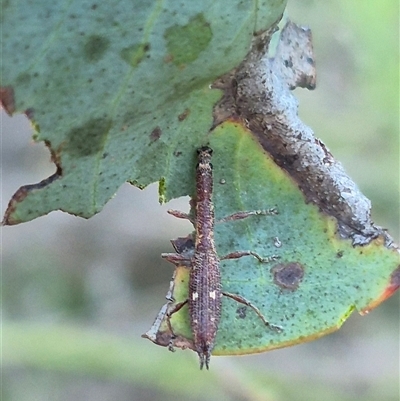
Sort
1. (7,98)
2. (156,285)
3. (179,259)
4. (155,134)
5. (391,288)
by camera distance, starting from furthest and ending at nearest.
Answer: (156,285), (179,259), (391,288), (155,134), (7,98)

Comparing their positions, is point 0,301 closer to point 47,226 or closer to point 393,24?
point 47,226

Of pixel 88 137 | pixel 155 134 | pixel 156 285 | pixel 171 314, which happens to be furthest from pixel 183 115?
pixel 156 285

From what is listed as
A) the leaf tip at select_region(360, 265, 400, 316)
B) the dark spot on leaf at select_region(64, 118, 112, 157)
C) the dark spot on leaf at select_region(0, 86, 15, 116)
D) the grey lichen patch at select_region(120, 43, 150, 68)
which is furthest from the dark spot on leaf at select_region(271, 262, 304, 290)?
the dark spot on leaf at select_region(0, 86, 15, 116)

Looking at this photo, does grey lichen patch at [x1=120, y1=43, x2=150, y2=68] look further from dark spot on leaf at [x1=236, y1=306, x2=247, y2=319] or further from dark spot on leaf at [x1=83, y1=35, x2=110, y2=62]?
dark spot on leaf at [x1=236, y1=306, x2=247, y2=319]

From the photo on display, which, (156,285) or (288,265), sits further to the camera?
(156,285)

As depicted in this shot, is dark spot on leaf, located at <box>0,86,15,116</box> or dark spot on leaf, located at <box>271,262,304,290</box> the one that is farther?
dark spot on leaf, located at <box>271,262,304,290</box>

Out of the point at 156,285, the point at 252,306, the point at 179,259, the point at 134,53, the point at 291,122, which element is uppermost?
the point at 156,285

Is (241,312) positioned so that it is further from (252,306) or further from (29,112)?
(29,112)
